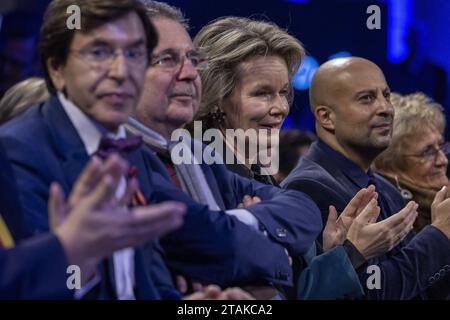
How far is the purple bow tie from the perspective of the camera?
1.92 m

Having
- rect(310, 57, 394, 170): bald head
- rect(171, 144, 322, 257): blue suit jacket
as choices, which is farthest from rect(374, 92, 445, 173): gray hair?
rect(171, 144, 322, 257): blue suit jacket

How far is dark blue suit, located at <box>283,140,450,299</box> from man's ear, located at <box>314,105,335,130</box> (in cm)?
8

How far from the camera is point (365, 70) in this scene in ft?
10.8

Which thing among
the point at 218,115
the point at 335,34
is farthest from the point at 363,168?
the point at 335,34

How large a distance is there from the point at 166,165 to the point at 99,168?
818mm

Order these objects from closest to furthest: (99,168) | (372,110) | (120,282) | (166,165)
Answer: (99,168) < (120,282) < (166,165) < (372,110)

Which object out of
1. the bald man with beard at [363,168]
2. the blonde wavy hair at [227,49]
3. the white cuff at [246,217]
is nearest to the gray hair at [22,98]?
the white cuff at [246,217]

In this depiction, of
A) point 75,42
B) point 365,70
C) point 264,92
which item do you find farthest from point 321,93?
point 75,42

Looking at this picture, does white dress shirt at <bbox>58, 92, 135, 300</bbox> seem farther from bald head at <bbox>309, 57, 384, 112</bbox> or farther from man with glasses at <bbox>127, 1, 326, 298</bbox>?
bald head at <bbox>309, 57, 384, 112</bbox>

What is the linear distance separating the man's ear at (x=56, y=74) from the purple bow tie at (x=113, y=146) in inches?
6.1

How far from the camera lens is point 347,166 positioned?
10.6ft

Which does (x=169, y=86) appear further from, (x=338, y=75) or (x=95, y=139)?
(x=338, y=75)

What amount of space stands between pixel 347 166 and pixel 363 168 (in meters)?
0.09

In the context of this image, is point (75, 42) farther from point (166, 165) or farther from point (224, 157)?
point (224, 157)
